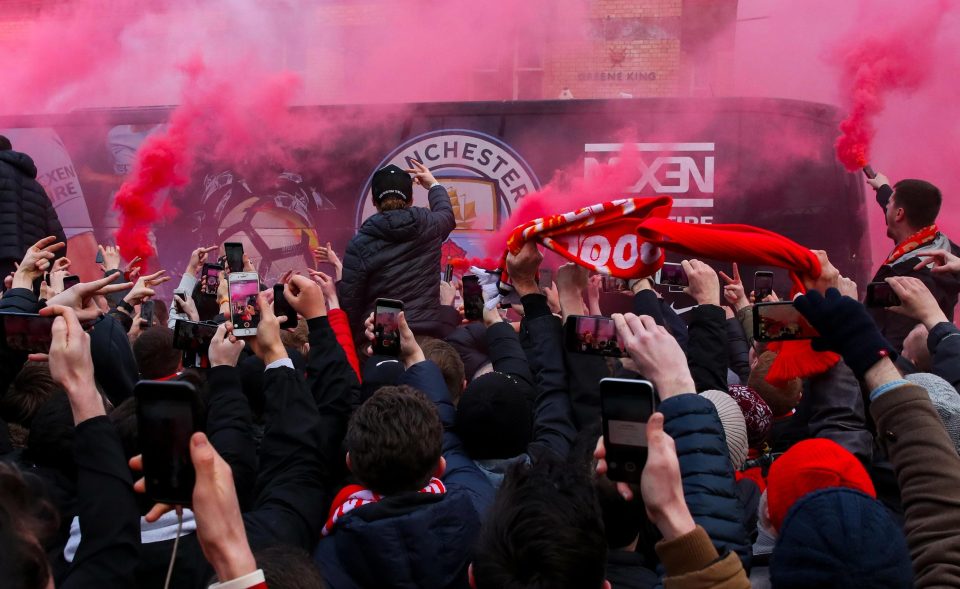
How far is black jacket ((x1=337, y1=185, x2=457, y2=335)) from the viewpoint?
4.95 meters

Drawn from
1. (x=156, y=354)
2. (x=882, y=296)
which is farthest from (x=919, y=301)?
(x=156, y=354)

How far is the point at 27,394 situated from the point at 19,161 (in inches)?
174

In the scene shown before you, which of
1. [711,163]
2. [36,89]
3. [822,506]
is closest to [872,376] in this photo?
[822,506]

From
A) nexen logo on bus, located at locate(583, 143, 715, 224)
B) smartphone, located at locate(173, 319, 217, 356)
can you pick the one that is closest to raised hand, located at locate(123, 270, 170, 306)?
smartphone, located at locate(173, 319, 217, 356)

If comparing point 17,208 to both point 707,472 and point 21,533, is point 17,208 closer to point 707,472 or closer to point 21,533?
point 21,533

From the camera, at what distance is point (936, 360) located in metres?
2.66

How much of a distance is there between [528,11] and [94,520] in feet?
32.6

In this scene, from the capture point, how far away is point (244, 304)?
2.98 metres

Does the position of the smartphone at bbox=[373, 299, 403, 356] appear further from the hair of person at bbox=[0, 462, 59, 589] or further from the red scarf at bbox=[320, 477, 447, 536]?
the hair of person at bbox=[0, 462, 59, 589]

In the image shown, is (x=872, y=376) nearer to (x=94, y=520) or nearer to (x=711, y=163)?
(x=94, y=520)

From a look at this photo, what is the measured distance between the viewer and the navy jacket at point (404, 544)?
1.92 m

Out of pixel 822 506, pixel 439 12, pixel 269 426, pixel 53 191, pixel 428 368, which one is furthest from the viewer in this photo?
pixel 439 12

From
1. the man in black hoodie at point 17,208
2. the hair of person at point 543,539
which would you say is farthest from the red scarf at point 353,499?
the man in black hoodie at point 17,208

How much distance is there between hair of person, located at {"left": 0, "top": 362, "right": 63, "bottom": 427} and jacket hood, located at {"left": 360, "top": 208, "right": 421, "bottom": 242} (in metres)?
2.28
